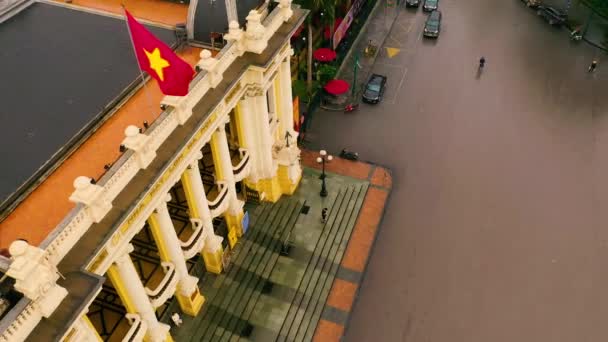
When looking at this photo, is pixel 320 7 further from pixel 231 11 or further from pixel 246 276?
pixel 246 276

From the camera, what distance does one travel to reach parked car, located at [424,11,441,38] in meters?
64.7

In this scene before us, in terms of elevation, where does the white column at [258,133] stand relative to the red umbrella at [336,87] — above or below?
below

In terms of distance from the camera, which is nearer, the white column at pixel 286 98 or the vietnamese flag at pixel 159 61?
the vietnamese flag at pixel 159 61

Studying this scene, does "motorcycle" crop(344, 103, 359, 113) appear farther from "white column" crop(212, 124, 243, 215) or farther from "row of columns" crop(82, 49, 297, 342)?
"white column" crop(212, 124, 243, 215)

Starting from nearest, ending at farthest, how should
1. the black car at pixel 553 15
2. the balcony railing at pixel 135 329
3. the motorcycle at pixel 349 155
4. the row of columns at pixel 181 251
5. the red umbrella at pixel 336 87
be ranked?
1. the row of columns at pixel 181 251
2. the balcony railing at pixel 135 329
3. the motorcycle at pixel 349 155
4. the red umbrella at pixel 336 87
5. the black car at pixel 553 15

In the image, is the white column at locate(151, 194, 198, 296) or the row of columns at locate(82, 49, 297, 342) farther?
the white column at locate(151, 194, 198, 296)

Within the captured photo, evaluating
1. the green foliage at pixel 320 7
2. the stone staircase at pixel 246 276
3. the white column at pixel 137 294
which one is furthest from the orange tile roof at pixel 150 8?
the white column at pixel 137 294

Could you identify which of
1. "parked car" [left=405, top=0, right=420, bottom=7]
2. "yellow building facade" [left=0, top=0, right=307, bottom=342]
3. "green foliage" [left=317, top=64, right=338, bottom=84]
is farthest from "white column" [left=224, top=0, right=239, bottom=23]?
"parked car" [left=405, top=0, right=420, bottom=7]

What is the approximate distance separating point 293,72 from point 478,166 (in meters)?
21.8

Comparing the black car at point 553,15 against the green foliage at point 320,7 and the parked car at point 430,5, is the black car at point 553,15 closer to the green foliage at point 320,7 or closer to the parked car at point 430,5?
the parked car at point 430,5

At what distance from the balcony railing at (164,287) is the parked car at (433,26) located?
4790 centimetres

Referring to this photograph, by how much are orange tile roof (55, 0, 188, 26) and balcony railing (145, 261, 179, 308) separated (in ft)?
56.4

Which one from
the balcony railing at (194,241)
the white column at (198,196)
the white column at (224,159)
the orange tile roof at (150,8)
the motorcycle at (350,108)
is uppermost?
the motorcycle at (350,108)

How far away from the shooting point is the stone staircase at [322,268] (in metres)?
36.0
